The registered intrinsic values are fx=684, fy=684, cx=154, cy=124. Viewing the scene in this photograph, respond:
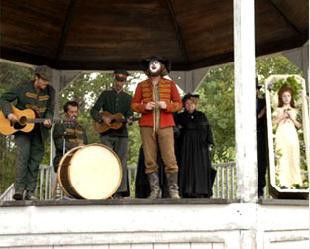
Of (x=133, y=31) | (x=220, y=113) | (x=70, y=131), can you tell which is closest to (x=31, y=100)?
(x=70, y=131)

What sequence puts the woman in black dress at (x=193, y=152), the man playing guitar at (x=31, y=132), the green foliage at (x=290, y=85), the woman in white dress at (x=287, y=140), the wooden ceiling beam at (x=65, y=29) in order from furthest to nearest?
the wooden ceiling beam at (x=65, y=29) < the woman in black dress at (x=193, y=152) < the green foliage at (x=290, y=85) < the woman in white dress at (x=287, y=140) < the man playing guitar at (x=31, y=132)

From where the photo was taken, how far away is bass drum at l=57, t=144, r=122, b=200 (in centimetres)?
748

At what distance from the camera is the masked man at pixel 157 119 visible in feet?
26.7

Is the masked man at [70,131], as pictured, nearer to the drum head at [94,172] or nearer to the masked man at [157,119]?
the masked man at [157,119]

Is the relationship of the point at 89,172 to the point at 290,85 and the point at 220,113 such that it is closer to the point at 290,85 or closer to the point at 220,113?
the point at 290,85

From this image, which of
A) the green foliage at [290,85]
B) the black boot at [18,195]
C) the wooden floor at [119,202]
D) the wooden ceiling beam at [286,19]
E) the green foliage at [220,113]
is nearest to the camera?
the wooden floor at [119,202]

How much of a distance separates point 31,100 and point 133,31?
14.6 feet

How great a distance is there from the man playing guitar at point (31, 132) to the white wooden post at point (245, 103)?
7.76 ft

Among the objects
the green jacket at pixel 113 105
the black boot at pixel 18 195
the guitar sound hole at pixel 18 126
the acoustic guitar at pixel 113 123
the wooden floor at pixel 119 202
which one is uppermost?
the green jacket at pixel 113 105

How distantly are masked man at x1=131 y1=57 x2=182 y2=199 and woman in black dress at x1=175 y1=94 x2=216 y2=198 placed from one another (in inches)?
58.0

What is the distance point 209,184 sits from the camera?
10.0 m

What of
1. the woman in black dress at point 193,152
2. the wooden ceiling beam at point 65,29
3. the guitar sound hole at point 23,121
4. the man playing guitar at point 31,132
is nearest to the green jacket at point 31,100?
the man playing guitar at point 31,132

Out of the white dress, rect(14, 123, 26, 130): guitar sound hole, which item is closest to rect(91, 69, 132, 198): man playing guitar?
rect(14, 123, 26, 130): guitar sound hole

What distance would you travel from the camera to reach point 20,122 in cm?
820
